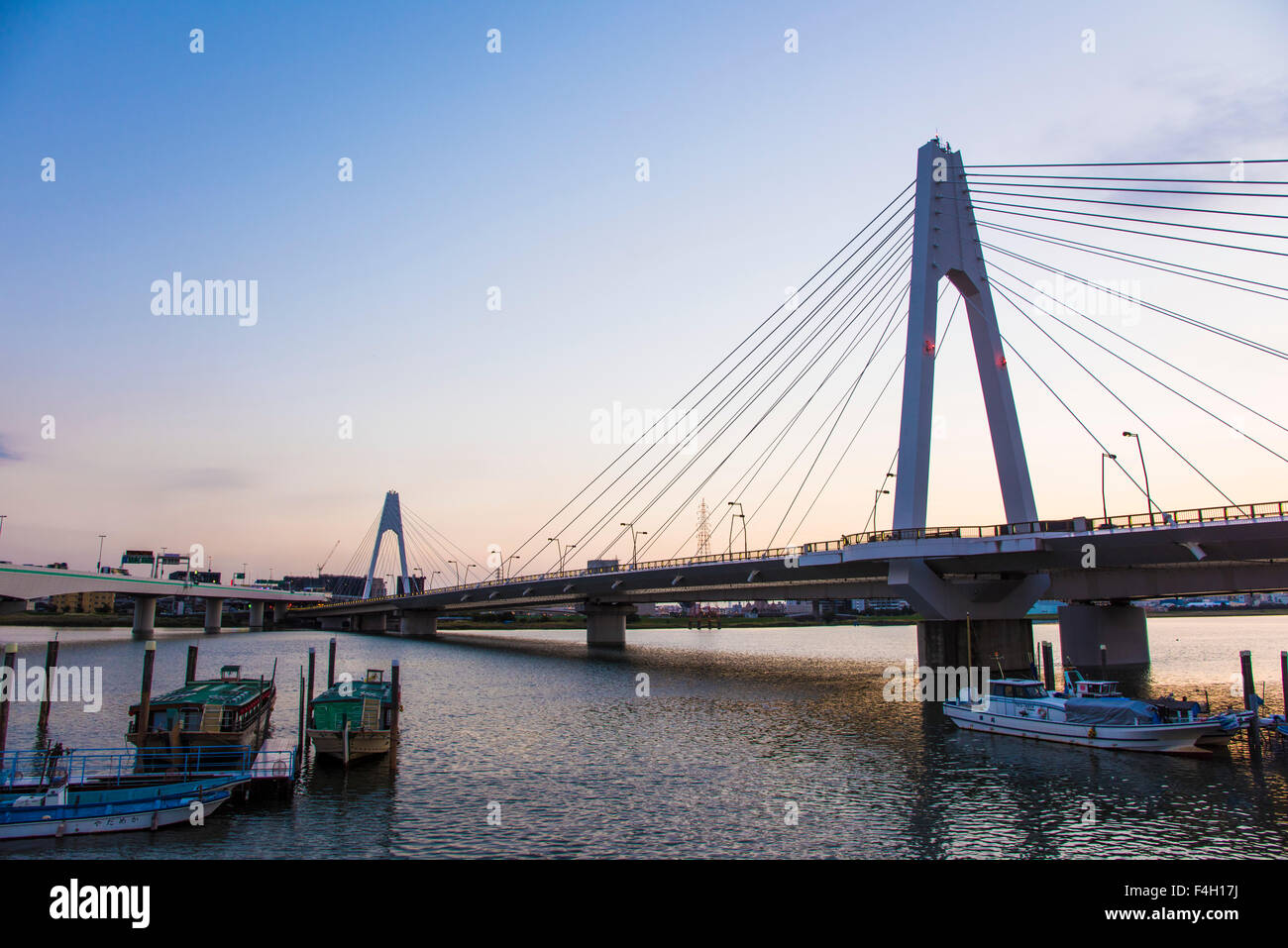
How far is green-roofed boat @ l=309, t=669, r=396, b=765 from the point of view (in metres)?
30.2

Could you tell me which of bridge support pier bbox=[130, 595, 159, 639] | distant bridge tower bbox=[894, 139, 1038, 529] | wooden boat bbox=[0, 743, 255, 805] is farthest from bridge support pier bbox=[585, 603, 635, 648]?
wooden boat bbox=[0, 743, 255, 805]

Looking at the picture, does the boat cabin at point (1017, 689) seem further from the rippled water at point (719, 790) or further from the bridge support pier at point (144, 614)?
the bridge support pier at point (144, 614)

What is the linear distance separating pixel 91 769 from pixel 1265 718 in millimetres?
46703

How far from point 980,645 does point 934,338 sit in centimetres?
2091

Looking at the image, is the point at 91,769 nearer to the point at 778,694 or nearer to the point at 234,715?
the point at 234,715

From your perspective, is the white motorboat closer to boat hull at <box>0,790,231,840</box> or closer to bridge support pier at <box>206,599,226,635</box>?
boat hull at <box>0,790,231,840</box>

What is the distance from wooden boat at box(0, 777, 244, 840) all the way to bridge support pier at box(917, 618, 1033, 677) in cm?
4428

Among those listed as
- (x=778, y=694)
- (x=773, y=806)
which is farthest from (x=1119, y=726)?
(x=778, y=694)

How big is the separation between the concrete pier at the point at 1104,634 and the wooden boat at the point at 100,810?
66627 millimetres

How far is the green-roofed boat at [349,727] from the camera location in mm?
30188

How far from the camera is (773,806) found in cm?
2384
